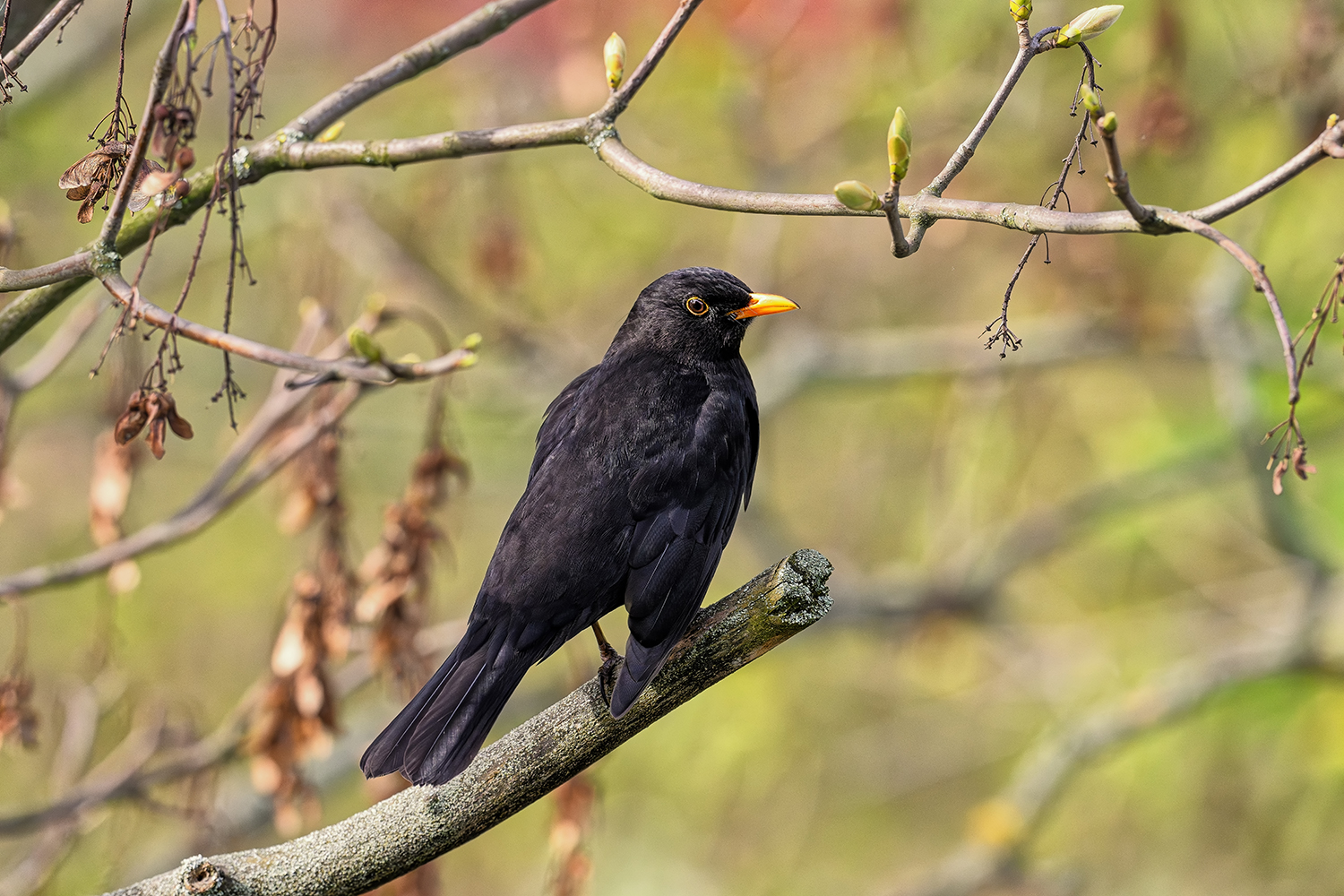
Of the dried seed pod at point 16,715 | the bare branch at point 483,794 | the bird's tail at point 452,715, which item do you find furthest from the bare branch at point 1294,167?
the dried seed pod at point 16,715

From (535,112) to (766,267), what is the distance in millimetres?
1707

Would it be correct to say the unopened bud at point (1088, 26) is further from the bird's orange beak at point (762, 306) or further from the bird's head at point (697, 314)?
the bird's head at point (697, 314)

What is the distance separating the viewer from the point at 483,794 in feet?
8.09

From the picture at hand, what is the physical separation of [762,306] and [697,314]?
0.20 m

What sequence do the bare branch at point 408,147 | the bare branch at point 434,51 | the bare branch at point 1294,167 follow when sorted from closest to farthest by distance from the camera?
the bare branch at point 1294,167 < the bare branch at point 408,147 < the bare branch at point 434,51

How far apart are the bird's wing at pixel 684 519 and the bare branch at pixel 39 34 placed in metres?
1.64

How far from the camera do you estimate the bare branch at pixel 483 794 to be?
7.88ft

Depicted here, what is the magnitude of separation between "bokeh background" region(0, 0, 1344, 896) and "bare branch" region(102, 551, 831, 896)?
2.28m

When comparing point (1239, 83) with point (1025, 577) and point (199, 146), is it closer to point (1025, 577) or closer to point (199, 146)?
point (1025, 577)

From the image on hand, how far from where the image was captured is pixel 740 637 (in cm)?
257

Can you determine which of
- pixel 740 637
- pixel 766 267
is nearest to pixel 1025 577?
pixel 766 267

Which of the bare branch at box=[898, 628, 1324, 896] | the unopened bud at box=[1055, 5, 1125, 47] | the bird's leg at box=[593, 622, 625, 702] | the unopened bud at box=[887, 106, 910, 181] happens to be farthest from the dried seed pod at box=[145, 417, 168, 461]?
the bare branch at box=[898, 628, 1324, 896]

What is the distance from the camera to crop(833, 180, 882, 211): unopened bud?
6.29 ft

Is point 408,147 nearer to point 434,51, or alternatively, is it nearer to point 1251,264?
point 434,51
